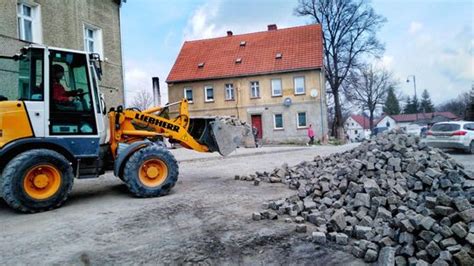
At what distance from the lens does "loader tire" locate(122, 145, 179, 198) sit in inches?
299

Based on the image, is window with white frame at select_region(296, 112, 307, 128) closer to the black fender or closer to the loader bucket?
the loader bucket

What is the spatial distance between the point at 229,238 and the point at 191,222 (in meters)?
1.04

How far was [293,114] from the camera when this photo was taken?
31.1 meters

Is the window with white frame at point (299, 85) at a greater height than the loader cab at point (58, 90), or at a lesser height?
greater

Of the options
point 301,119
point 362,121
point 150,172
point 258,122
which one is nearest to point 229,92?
point 258,122

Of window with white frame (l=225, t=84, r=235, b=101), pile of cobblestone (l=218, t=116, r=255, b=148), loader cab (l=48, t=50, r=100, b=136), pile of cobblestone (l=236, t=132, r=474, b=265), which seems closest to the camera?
pile of cobblestone (l=236, t=132, r=474, b=265)

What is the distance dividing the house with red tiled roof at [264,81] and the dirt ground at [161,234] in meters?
23.3

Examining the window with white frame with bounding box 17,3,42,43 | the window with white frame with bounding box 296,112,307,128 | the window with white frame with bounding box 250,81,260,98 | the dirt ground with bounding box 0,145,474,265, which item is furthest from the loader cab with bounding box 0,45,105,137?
the window with white frame with bounding box 250,81,260,98

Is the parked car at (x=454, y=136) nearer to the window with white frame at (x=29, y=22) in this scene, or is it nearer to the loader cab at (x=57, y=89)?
the loader cab at (x=57, y=89)

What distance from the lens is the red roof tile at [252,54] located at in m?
31.5

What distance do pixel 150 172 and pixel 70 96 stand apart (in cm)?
220

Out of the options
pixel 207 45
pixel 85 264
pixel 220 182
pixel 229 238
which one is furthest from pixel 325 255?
pixel 207 45

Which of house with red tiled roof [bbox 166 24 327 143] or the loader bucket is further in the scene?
house with red tiled roof [bbox 166 24 327 143]

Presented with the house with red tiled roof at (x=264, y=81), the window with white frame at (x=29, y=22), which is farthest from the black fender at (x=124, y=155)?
the house with red tiled roof at (x=264, y=81)
